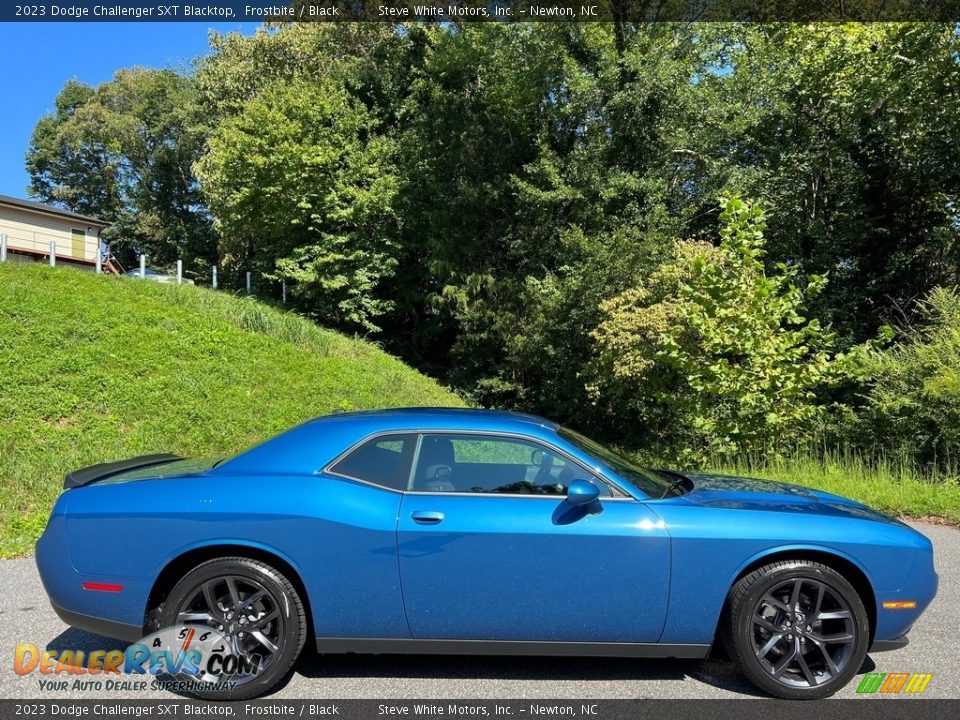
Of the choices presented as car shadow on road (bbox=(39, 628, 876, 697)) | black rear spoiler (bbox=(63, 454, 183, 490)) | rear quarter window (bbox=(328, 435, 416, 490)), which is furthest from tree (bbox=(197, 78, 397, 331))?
car shadow on road (bbox=(39, 628, 876, 697))

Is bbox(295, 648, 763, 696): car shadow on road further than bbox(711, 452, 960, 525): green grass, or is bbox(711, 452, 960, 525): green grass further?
bbox(711, 452, 960, 525): green grass

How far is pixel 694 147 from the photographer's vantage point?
2102 centimetres

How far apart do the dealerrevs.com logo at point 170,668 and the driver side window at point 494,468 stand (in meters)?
1.25

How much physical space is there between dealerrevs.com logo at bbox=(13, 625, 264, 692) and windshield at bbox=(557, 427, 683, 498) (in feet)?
6.79

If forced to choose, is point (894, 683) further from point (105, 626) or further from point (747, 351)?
point (747, 351)

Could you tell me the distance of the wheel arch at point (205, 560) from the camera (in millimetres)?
3518

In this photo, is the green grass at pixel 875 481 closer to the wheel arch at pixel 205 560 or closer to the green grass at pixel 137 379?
the wheel arch at pixel 205 560

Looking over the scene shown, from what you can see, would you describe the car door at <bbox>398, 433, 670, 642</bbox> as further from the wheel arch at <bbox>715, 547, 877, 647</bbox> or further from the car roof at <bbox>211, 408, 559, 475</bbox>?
the car roof at <bbox>211, 408, 559, 475</bbox>

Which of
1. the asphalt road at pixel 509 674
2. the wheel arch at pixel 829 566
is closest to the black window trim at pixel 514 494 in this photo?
the wheel arch at pixel 829 566

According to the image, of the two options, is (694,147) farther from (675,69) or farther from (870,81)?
(870,81)

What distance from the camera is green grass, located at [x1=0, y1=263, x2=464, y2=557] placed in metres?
9.38

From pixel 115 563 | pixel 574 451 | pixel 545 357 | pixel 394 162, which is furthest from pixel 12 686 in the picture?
pixel 394 162

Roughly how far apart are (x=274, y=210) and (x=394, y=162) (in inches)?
209

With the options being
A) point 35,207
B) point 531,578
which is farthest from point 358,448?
point 35,207
